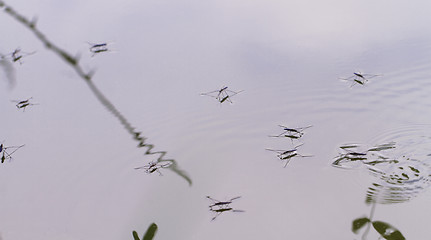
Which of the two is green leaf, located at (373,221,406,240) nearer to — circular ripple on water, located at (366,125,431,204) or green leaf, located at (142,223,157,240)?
circular ripple on water, located at (366,125,431,204)

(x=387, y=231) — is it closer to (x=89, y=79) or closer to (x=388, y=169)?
(x=388, y=169)

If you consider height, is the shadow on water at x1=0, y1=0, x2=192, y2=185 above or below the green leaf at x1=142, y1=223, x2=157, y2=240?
above

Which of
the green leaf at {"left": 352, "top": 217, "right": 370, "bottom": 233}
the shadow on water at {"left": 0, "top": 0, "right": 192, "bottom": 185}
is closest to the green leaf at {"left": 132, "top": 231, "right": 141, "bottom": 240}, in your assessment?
the shadow on water at {"left": 0, "top": 0, "right": 192, "bottom": 185}

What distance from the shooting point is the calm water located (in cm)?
154

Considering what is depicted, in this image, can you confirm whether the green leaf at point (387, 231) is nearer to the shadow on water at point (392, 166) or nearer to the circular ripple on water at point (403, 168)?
the shadow on water at point (392, 166)

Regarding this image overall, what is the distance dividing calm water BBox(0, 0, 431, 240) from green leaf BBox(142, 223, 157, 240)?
0.03m

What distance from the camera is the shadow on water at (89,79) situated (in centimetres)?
183

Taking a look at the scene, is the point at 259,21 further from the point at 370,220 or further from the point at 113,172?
the point at 370,220

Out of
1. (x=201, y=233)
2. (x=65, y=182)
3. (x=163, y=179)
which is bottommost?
(x=201, y=233)

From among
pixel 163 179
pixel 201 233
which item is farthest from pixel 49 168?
pixel 201 233

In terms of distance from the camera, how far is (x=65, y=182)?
70.3 inches

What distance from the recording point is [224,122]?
202cm

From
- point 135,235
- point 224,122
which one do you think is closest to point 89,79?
point 224,122

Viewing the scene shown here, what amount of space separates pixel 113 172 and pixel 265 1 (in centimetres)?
190
